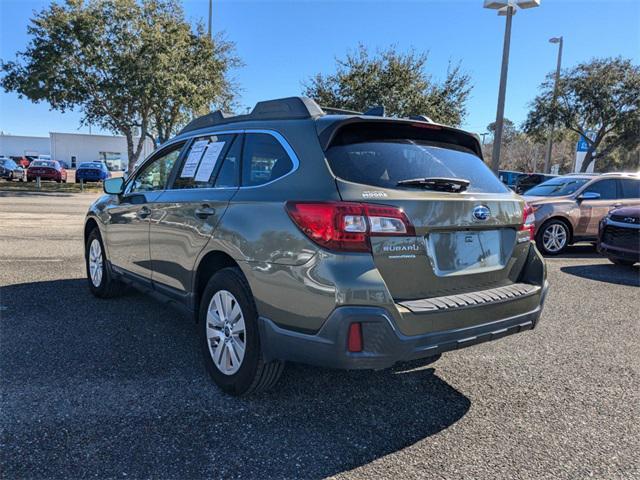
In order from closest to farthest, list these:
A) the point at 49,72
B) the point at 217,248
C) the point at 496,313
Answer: the point at 496,313 → the point at 217,248 → the point at 49,72

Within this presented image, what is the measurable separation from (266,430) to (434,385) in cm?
131

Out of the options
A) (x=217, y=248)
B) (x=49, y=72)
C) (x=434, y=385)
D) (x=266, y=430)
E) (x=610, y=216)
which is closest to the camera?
(x=266, y=430)

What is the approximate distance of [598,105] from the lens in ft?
79.9

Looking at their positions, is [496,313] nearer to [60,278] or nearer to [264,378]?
[264,378]

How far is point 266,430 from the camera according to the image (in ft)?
9.15

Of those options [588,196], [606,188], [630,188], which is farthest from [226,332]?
[630,188]

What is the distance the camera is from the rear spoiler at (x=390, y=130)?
2852 millimetres

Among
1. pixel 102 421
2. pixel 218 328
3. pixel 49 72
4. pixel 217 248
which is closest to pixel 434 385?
pixel 218 328

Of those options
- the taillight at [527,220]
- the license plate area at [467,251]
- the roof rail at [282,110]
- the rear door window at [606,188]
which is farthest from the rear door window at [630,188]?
the roof rail at [282,110]

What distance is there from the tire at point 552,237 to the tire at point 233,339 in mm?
7809

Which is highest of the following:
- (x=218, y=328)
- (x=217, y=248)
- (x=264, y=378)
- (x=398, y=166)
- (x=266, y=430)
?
(x=398, y=166)

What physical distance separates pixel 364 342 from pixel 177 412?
1.28 metres

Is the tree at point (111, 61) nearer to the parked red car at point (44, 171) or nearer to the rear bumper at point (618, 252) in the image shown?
the parked red car at point (44, 171)

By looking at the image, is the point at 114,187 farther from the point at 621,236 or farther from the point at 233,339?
the point at 621,236
